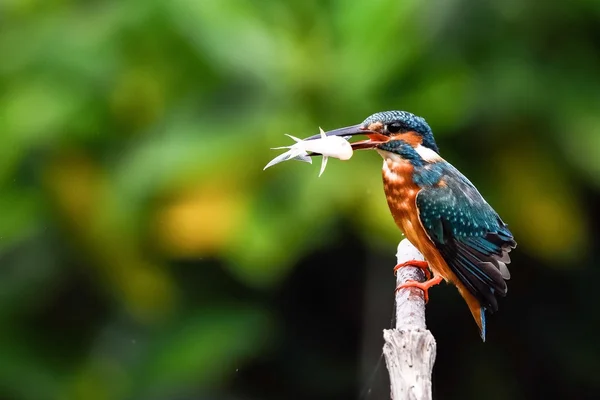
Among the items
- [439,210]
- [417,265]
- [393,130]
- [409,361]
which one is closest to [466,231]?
[439,210]

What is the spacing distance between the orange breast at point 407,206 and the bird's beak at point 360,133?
0.07 m

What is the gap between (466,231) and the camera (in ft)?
4.29

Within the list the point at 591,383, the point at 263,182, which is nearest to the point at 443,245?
the point at 263,182

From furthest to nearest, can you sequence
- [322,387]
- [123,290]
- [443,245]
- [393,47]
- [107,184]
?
[322,387], [123,290], [107,184], [393,47], [443,245]

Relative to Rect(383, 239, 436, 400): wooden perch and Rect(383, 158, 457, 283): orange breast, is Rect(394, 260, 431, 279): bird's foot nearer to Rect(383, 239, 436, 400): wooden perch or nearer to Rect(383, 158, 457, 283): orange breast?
Rect(383, 158, 457, 283): orange breast

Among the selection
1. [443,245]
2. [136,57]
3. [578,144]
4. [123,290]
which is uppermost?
[136,57]

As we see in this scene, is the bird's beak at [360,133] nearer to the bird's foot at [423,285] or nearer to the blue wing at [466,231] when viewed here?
the blue wing at [466,231]

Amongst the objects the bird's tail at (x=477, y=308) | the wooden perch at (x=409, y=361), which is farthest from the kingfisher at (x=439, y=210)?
the wooden perch at (x=409, y=361)

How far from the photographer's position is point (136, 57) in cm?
306

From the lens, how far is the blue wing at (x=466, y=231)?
126 cm

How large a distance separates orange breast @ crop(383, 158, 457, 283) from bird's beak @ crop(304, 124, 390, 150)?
0.23ft

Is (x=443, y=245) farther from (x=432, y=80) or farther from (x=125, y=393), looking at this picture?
(x=125, y=393)

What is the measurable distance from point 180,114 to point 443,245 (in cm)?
171

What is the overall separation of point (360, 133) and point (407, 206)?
24 centimetres
